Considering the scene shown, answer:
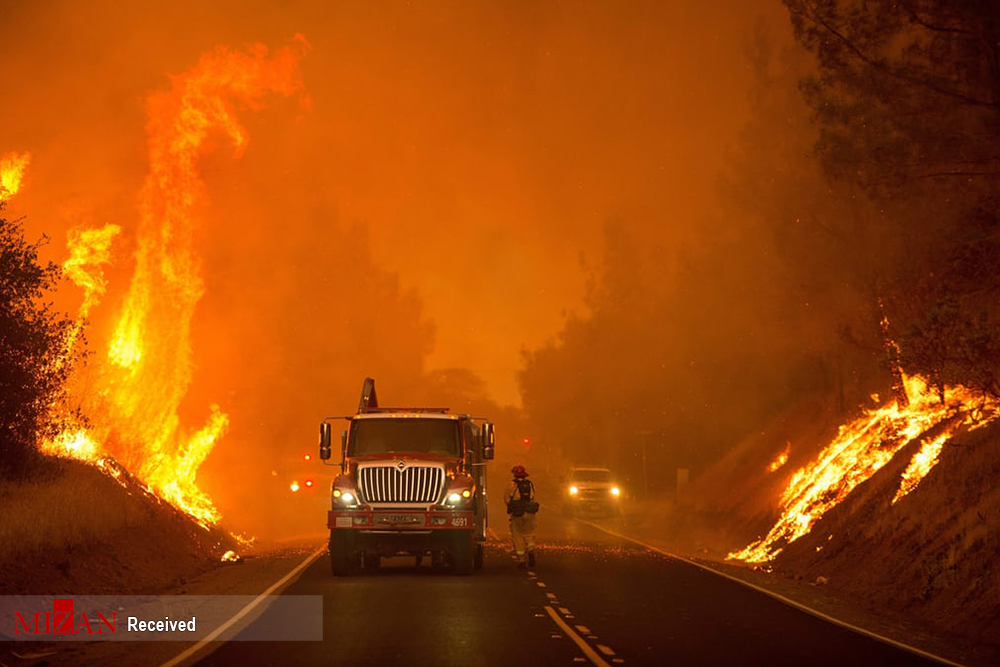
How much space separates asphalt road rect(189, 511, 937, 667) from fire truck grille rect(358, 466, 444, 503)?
1.53 metres

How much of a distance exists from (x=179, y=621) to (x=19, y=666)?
157 inches

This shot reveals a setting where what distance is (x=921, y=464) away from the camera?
29.5m

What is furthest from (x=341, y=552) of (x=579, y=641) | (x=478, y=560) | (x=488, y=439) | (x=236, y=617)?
(x=579, y=641)

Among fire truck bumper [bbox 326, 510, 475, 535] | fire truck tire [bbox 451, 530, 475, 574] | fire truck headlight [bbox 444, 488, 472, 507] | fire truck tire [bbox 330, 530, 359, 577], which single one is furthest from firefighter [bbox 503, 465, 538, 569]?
fire truck tire [bbox 330, 530, 359, 577]

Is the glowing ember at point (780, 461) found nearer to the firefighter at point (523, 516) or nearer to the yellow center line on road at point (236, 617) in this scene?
the firefighter at point (523, 516)

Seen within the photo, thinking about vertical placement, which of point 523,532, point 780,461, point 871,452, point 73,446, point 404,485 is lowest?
point 523,532

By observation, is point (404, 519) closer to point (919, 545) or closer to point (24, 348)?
point (24, 348)

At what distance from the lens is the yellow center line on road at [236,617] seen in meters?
14.8

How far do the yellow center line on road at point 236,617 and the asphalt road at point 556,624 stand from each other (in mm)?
353

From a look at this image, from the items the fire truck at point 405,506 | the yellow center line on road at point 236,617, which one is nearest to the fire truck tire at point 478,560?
the fire truck at point 405,506

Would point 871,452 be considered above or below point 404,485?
above

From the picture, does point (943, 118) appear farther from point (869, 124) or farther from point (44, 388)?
point (44, 388)

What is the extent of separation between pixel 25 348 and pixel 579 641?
15.8m

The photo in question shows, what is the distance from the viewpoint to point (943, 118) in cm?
2538
